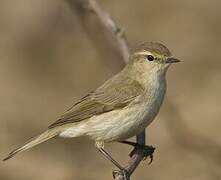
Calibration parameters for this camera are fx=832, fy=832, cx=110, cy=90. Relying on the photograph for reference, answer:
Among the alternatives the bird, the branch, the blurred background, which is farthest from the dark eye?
the blurred background

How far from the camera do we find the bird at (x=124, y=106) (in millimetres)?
7762

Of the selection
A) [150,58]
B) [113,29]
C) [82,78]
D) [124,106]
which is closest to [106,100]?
[124,106]

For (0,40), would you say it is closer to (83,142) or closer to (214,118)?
(83,142)

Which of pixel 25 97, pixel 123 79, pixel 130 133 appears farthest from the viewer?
pixel 25 97

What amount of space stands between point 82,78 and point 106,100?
251 inches

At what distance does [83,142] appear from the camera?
1262 cm

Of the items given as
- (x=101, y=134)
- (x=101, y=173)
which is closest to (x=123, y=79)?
(x=101, y=134)

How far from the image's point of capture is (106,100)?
812cm

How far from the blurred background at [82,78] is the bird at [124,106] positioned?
341 cm

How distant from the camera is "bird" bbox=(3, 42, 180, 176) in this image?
7.76 m

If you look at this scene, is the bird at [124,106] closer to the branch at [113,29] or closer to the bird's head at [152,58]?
the bird's head at [152,58]

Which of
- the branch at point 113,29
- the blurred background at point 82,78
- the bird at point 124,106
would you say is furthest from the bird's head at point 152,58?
the blurred background at point 82,78

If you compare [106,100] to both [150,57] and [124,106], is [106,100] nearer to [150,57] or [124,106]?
[124,106]

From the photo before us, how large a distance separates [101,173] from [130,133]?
13.9 ft
